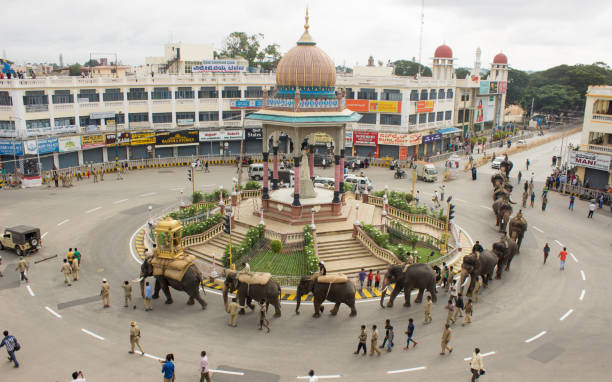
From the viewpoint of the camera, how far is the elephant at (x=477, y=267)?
24328mm

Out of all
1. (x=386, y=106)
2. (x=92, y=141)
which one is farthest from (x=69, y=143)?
(x=386, y=106)

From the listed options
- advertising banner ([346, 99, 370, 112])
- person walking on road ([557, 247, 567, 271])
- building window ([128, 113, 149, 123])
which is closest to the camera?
person walking on road ([557, 247, 567, 271])

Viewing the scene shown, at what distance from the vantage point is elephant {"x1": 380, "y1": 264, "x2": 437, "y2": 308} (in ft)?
78.3

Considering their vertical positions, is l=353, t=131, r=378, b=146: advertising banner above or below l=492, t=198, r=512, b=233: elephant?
above

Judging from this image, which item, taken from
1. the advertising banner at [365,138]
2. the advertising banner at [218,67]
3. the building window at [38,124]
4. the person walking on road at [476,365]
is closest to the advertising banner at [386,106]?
the advertising banner at [365,138]

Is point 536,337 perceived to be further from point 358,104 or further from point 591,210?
point 358,104

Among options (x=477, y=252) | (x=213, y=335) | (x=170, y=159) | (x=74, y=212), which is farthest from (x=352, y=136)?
(x=213, y=335)

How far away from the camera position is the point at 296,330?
72.5 ft

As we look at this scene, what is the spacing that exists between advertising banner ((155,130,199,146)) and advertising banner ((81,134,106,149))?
6352 mm

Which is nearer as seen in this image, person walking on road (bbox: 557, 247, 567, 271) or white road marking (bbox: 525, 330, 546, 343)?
white road marking (bbox: 525, 330, 546, 343)

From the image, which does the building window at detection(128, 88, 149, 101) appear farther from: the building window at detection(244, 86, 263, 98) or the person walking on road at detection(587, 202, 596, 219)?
the person walking on road at detection(587, 202, 596, 219)

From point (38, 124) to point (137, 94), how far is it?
1175 cm

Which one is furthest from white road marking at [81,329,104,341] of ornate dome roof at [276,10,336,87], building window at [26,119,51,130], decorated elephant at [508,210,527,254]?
building window at [26,119,51,130]

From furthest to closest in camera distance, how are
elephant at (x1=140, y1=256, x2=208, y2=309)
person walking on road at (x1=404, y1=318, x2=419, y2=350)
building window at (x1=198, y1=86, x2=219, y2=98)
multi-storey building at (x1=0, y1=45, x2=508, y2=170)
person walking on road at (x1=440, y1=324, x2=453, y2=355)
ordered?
building window at (x1=198, y1=86, x2=219, y2=98) < multi-storey building at (x1=0, y1=45, x2=508, y2=170) < elephant at (x1=140, y1=256, x2=208, y2=309) < person walking on road at (x1=404, y1=318, x2=419, y2=350) < person walking on road at (x1=440, y1=324, x2=453, y2=355)
